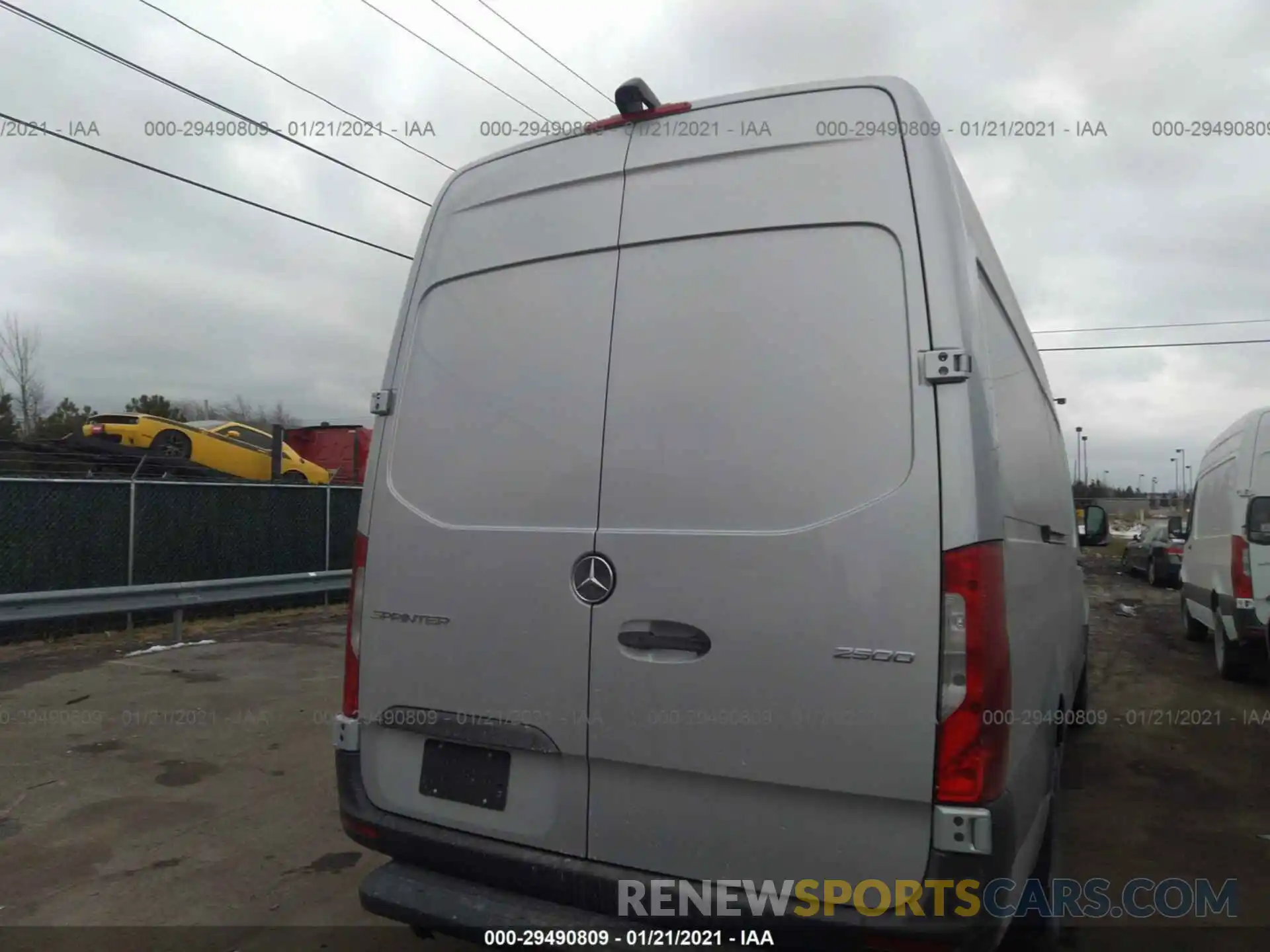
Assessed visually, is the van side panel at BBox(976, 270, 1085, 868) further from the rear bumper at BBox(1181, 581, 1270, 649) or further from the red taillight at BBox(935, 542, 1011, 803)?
the rear bumper at BBox(1181, 581, 1270, 649)

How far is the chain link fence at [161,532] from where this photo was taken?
9422mm

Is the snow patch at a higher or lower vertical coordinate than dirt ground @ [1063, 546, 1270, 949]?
lower

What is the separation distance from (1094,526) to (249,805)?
572cm

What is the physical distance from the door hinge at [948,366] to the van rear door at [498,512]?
35.6 inches

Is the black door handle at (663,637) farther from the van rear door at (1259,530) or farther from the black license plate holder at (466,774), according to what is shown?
the van rear door at (1259,530)

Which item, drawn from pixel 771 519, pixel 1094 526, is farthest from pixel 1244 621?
pixel 771 519

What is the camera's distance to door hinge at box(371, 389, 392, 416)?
3.03 meters

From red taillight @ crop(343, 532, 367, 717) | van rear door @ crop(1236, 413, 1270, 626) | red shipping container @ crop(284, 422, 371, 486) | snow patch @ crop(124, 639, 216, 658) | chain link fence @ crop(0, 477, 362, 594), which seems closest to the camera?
red taillight @ crop(343, 532, 367, 717)

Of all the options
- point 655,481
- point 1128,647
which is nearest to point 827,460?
point 655,481

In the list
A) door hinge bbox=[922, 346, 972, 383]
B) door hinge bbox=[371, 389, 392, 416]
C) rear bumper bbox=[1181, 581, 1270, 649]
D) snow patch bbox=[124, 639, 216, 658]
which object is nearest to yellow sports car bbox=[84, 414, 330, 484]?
snow patch bbox=[124, 639, 216, 658]

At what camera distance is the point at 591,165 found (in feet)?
9.09

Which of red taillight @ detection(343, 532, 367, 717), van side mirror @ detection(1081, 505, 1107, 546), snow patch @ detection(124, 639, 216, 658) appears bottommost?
snow patch @ detection(124, 639, 216, 658)

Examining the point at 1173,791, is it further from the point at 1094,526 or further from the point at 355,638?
the point at 355,638

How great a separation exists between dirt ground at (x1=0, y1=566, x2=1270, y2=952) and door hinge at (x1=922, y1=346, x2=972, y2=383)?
2.71 metres
